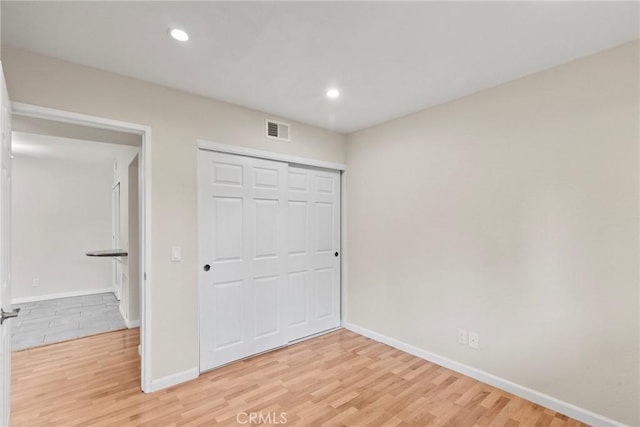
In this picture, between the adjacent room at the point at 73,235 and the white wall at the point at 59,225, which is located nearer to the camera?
the adjacent room at the point at 73,235

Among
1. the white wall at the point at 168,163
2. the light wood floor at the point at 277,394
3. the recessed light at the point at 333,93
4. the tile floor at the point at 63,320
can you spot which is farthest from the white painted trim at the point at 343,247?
the tile floor at the point at 63,320

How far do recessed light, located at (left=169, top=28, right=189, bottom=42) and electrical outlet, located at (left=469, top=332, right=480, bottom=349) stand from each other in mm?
3181

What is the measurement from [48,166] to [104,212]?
1180 millimetres

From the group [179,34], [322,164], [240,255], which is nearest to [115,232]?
[240,255]

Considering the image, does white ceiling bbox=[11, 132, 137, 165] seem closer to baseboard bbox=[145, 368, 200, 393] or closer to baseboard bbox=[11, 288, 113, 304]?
baseboard bbox=[11, 288, 113, 304]

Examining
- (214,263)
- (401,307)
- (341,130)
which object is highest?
(341,130)

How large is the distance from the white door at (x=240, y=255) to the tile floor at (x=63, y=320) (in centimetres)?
202

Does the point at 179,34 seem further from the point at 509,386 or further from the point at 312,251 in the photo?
the point at 509,386

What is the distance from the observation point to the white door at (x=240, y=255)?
9.32 ft

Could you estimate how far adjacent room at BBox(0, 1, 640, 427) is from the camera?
1895mm

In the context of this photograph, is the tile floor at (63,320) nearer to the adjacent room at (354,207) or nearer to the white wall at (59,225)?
the adjacent room at (354,207)

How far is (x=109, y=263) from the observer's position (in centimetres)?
605

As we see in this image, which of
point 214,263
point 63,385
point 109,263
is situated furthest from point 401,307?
point 109,263

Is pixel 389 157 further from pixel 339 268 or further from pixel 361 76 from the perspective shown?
pixel 339 268
